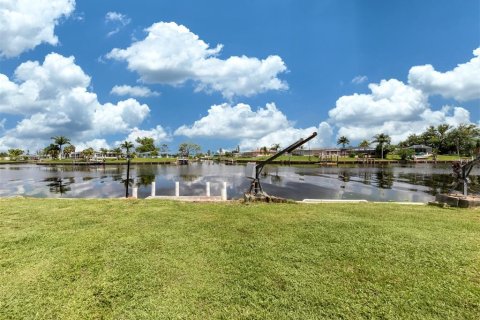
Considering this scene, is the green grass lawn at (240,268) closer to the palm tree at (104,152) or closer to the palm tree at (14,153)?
the palm tree at (104,152)

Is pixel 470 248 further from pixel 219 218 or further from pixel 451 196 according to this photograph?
pixel 451 196

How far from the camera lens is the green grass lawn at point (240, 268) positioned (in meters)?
4.09

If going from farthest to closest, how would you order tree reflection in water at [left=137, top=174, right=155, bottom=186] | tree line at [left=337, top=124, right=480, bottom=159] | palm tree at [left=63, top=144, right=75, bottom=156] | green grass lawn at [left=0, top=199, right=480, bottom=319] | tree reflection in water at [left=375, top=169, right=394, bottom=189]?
palm tree at [left=63, top=144, right=75, bottom=156], tree line at [left=337, top=124, right=480, bottom=159], tree reflection in water at [left=137, top=174, right=155, bottom=186], tree reflection in water at [left=375, top=169, right=394, bottom=189], green grass lawn at [left=0, top=199, right=480, bottom=319]

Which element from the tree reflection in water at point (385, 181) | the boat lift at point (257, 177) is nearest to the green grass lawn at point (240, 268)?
the boat lift at point (257, 177)

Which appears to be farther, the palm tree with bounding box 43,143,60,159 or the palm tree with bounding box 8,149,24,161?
the palm tree with bounding box 8,149,24,161

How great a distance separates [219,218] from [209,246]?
2.42m

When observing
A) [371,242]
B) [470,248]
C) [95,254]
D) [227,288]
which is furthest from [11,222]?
[470,248]

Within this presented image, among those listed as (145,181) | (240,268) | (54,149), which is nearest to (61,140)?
(54,149)

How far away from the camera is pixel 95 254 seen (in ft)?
19.1

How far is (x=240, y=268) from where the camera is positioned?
520 cm

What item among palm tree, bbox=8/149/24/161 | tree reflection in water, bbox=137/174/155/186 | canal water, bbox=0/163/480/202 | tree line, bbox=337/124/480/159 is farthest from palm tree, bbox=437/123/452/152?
palm tree, bbox=8/149/24/161

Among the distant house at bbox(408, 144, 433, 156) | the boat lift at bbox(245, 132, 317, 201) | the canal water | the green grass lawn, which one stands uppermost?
the distant house at bbox(408, 144, 433, 156)

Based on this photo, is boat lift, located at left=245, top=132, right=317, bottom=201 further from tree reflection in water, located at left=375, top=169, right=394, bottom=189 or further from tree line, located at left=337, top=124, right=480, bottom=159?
tree line, located at left=337, top=124, right=480, bottom=159

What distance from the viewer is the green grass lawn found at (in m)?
4.09
